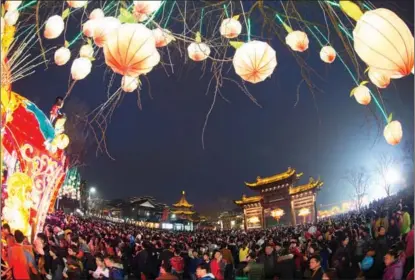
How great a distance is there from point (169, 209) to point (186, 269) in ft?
6.20

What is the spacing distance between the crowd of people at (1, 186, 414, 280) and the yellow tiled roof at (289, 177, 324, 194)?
167 cm

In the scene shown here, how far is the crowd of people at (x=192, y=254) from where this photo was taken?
4348 mm

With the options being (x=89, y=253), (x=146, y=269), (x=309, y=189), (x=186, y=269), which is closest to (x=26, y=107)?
(x=89, y=253)

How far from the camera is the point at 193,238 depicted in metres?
7.34

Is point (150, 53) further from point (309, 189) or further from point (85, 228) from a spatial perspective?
point (309, 189)

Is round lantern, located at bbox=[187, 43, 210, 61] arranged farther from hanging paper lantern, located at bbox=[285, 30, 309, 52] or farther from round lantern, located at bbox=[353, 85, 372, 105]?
round lantern, located at bbox=[353, 85, 372, 105]

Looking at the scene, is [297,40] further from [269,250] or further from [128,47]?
[269,250]

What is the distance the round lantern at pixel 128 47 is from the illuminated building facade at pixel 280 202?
6.11 metres

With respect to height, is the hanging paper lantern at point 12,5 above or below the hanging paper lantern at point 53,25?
above

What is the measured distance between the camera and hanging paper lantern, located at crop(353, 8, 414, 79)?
2.48m

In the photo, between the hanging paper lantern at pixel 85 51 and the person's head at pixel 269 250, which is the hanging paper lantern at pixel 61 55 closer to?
the hanging paper lantern at pixel 85 51

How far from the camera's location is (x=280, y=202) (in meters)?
11.9

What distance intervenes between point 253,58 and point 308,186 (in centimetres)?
789

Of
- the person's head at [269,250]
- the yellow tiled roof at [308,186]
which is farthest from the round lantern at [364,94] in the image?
the yellow tiled roof at [308,186]
